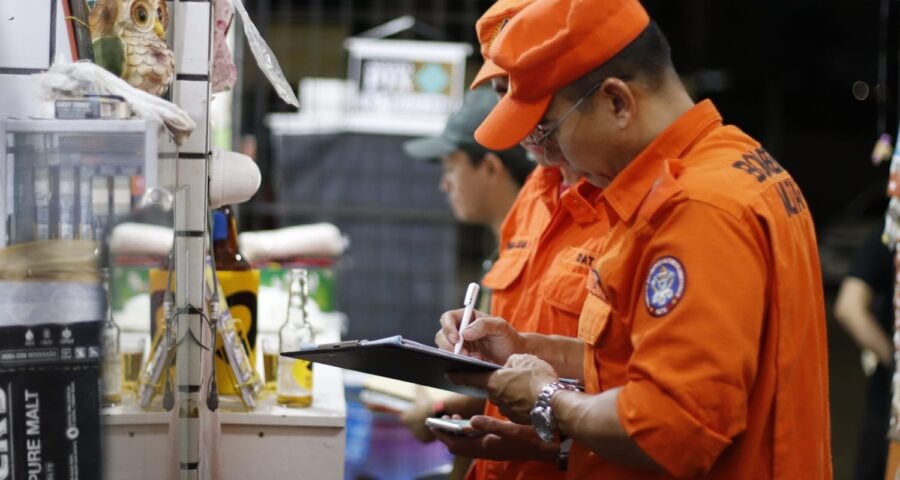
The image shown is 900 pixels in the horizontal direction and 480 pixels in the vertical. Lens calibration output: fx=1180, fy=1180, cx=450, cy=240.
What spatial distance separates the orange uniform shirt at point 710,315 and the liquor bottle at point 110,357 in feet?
2.32

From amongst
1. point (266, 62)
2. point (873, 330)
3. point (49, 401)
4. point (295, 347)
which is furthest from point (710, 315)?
point (873, 330)

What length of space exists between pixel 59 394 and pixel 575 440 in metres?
0.87

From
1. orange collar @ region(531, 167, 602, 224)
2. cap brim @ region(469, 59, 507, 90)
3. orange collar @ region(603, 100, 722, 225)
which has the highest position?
cap brim @ region(469, 59, 507, 90)

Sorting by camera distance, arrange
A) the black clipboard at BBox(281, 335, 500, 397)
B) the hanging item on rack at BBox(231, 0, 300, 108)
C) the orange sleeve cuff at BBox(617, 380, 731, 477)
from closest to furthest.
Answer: the orange sleeve cuff at BBox(617, 380, 731, 477)
the black clipboard at BBox(281, 335, 500, 397)
the hanging item on rack at BBox(231, 0, 300, 108)

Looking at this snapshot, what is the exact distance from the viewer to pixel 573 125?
6.12ft

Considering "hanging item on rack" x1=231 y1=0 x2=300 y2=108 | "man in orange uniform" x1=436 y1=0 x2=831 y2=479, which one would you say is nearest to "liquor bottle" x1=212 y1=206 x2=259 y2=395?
"hanging item on rack" x1=231 y1=0 x2=300 y2=108

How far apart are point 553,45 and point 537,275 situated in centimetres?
Result: 84

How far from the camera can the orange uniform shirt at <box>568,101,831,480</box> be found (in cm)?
165

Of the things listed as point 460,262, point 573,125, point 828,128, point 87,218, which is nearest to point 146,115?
point 87,218

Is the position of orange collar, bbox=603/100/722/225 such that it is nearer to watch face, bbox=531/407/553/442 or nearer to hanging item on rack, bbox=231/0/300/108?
watch face, bbox=531/407/553/442

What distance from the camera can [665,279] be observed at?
66.6 inches

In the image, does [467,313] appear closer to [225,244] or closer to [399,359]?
[399,359]

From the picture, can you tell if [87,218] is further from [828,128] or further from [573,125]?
[828,128]

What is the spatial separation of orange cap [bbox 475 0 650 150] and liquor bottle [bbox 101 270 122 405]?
0.79 meters
